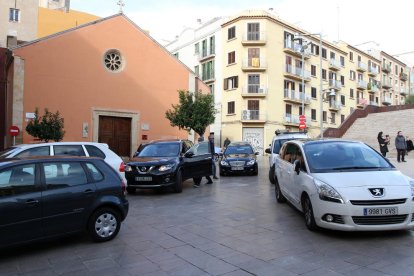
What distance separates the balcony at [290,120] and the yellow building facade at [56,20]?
2791cm

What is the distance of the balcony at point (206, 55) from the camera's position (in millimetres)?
48844

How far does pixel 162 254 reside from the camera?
225 inches

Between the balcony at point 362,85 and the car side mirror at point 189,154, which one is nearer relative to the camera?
the car side mirror at point 189,154

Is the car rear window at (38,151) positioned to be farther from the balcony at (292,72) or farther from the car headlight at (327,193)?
the balcony at (292,72)

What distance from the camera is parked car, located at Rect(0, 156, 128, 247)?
17.5 ft

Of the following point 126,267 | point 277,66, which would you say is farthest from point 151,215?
point 277,66

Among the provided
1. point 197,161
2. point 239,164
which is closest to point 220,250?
point 197,161

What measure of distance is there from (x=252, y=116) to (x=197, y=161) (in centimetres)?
3175

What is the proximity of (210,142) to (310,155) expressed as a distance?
723 cm

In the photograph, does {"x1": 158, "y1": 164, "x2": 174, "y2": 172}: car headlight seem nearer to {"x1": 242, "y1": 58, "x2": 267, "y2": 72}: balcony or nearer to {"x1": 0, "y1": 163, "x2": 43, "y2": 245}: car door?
{"x1": 0, "y1": 163, "x2": 43, "y2": 245}: car door

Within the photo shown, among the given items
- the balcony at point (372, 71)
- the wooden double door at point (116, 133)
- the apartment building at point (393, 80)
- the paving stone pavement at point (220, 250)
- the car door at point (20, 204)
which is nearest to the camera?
the paving stone pavement at point (220, 250)

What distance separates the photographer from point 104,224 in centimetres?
639

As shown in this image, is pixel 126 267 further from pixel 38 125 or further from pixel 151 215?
pixel 38 125

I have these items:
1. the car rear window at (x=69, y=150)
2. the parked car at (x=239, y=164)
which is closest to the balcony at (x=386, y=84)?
the parked car at (x=239, y=164)
